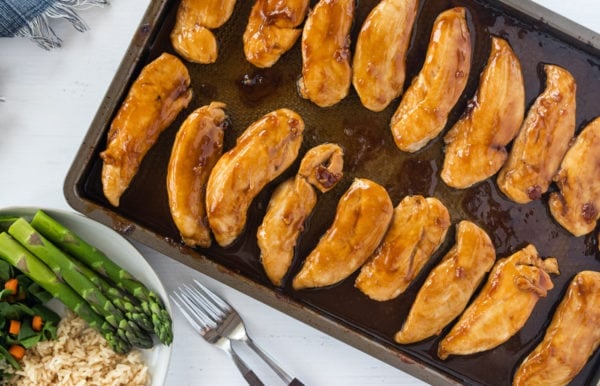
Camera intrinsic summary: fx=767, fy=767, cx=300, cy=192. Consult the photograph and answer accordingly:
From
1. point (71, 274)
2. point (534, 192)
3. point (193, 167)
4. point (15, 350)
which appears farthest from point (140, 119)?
point (534, 192)

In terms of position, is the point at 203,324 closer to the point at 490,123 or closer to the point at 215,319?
the point at 215,319

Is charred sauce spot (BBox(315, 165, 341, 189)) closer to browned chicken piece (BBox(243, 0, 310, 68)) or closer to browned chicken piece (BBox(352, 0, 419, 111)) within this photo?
browned chicken piece (BBox(352, 0, 419, 111))

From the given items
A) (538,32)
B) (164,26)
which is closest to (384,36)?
(538,32)

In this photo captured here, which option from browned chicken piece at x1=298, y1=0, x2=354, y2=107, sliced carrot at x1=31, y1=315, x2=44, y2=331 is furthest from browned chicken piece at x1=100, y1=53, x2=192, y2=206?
sliced carrot at x1=31, y1=315, x2=44, y2=331

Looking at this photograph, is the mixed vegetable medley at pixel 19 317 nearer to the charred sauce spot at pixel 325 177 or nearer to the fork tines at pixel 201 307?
the fork tines at pixel 201 307

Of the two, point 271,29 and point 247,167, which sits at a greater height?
point 271,29

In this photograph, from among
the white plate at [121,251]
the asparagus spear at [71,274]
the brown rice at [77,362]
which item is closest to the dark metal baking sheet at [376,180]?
the white plate at [121,251]

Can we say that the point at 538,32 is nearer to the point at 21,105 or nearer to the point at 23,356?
the point at 21,105
